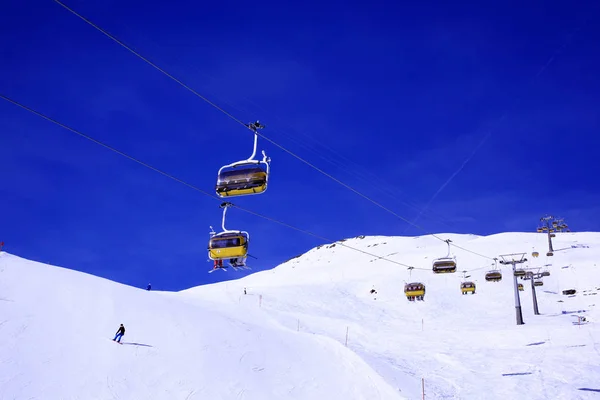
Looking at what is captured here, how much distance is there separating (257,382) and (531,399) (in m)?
11.7

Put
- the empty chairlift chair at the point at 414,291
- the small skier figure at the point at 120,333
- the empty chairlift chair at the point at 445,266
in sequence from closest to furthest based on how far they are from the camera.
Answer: the small skier figure at the point at 120,333 → the empty chairlift chair at the point at 445,266 → the empty chairlift chair at the point at 414,291

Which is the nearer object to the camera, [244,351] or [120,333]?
[120,333]

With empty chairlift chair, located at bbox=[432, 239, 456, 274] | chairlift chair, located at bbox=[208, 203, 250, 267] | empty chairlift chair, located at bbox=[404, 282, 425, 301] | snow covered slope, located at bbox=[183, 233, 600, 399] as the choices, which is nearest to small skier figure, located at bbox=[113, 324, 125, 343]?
chairlift chair, located at bbox=[208, 203, 250, 267]

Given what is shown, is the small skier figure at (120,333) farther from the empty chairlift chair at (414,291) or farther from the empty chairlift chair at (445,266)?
the empty chairlift chair at (414,291)

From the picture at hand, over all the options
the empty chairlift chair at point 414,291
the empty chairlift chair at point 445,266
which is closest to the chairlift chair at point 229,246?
the empty chairlift chair at point 445,266

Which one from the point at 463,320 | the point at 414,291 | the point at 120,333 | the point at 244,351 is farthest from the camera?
the point at 463,320

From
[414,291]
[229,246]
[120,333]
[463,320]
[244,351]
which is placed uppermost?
[463,320]

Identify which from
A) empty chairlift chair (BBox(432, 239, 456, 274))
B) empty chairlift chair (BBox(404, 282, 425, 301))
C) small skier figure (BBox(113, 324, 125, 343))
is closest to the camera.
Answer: small skier figure (BBox(113, 324, 125, 343))

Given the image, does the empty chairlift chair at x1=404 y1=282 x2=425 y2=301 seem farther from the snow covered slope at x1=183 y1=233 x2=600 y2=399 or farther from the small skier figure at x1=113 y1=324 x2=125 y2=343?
the small skier figure at x1=113 y1=324 x2=125 y2=343

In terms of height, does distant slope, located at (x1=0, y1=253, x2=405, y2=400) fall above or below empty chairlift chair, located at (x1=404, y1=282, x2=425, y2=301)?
below

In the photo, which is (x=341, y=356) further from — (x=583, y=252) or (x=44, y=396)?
(x=583, y=252)

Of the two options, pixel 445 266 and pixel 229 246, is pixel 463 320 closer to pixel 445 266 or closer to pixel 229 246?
pixel 445 266

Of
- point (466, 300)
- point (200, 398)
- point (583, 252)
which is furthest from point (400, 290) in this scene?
point (200, 398)

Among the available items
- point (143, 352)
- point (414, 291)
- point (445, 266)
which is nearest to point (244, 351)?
point (143, 352)
